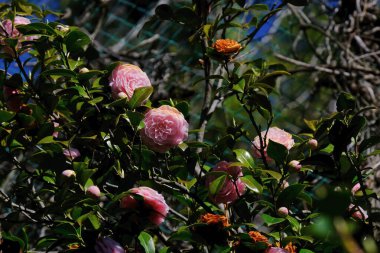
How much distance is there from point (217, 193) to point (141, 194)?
0.17 metres

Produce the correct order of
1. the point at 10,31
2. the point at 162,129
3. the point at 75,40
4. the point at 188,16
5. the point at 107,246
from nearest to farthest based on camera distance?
the point at 107,246 < the point at 162,129 < the point at 75,40 < the point at 10,31 < the point at 188,16

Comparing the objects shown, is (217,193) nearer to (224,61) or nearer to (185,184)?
(185,184)

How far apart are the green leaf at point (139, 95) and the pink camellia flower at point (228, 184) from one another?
0.59 feet

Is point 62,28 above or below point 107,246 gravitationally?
above

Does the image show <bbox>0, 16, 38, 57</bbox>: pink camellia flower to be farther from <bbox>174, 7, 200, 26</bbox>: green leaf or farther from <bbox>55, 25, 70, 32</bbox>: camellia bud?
<bbox>174, 7, 200, 26</bbox>: green leaf

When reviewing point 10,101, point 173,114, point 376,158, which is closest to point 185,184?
point 173,114

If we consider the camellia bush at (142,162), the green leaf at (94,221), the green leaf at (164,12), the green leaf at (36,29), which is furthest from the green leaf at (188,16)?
the green leaf at (94,221)

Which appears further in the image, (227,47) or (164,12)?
(164,12)

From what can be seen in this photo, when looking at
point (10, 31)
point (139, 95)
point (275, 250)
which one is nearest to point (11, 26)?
point (10, 31)

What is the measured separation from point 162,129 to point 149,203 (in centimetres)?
14

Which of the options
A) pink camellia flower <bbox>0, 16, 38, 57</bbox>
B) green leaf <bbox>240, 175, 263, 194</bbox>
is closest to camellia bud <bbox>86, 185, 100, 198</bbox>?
green leaf <bbox>240, 175, 263, 194</bbox>

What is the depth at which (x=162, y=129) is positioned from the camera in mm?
990

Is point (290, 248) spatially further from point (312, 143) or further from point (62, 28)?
point (62, 28)

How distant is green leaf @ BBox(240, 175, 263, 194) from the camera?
999 mm
